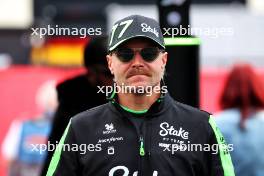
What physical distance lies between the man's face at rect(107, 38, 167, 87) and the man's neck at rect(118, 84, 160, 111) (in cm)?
5

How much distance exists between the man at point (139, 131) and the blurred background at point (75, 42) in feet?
2.82

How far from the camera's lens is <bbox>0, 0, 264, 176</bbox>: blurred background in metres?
11.1

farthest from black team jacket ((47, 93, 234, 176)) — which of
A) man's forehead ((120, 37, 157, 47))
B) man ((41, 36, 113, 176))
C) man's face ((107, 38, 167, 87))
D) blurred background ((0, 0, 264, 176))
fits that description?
man ((41, 36, 113, 176))

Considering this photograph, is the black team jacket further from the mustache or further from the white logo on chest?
the mustache

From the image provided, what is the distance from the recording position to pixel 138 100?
155 inches

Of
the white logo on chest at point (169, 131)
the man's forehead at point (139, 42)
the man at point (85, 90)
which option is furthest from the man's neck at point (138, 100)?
the man at point (85, 90)

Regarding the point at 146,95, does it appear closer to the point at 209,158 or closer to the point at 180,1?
the point at 209,158

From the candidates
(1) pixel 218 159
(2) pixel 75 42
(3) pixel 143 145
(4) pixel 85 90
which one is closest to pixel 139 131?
(3) pixel 143 145

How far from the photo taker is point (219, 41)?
15883mm

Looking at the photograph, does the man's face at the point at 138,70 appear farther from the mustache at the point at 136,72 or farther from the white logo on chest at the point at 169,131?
the white logo on chest at the point at 169,131

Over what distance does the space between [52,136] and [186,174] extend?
1.88m

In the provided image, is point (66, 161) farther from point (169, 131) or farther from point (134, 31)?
point (134, 31)

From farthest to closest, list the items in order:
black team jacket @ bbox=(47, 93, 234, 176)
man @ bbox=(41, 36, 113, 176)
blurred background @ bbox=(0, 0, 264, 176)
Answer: blurred background @ bbox=(0, 0, 264, 176) → man @ bbox=(41, 36, 113, 176) → black team jacket @ bbox=(47, 93, 234, 176)

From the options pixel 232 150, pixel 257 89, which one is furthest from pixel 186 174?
pixel 257 89
